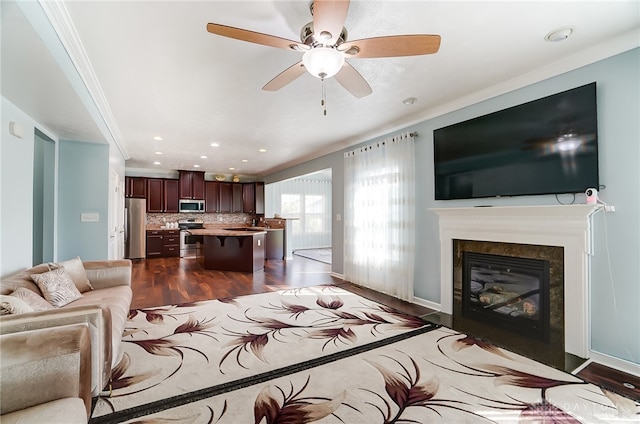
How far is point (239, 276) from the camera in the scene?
5.61m

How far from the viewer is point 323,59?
1.71 meters

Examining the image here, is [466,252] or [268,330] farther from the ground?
[466,252]

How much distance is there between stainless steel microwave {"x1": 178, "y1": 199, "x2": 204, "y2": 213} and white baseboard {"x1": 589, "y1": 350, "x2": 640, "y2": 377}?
29.7 ft

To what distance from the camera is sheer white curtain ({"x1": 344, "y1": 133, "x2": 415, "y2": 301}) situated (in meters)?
3.95

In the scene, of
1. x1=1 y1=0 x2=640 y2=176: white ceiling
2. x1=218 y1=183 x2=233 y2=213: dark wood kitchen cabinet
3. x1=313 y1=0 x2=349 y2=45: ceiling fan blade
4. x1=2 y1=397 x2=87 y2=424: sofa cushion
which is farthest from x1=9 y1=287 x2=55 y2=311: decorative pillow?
x1=218 y1=183 x2=233 y2=213: dark wood kitchen cabinet

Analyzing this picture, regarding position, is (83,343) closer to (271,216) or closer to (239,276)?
(239,276)

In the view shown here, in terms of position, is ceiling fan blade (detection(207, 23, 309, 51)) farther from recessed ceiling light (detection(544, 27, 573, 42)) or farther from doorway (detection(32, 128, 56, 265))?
doorway (detection(32, 128, 56, 265))

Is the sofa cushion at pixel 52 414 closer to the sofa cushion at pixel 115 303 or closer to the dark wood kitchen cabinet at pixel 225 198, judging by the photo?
the sofa cushion at pixel 115 303

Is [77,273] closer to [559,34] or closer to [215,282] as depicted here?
[215,282]

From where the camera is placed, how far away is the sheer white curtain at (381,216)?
3.95 metres

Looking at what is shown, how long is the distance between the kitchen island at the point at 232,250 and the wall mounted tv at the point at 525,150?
4.02 metres

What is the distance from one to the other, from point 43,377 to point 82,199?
3808 millimetres

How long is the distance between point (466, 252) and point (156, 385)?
3.32m

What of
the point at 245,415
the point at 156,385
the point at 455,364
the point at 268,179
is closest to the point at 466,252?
the point at 455,364
